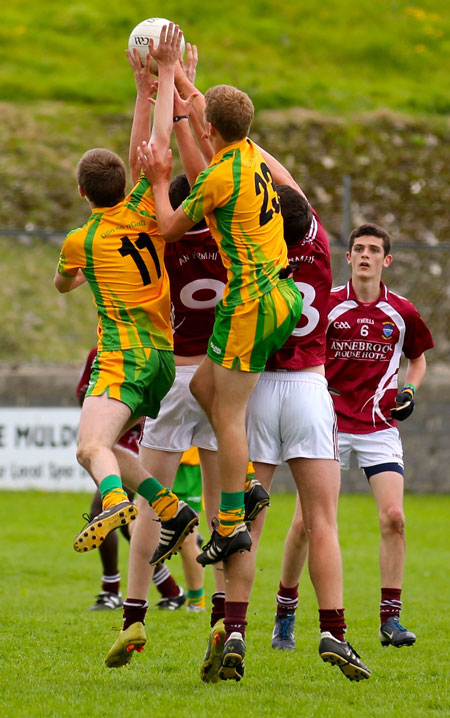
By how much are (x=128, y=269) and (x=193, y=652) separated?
2410 millimetres

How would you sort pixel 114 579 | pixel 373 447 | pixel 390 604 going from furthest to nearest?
pixel 114 579, pixel 373 447, pixel 390 604

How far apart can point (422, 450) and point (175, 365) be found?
996 cm

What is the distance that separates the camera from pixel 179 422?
19.2 feet

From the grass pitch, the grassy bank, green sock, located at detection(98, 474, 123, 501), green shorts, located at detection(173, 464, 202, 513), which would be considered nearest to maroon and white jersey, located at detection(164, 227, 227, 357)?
green sock, located at detection(98, 474, 123, 501)

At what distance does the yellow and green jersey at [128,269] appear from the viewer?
18.0 ft

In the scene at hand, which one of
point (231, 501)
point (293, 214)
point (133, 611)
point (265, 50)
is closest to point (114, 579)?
point (133, 611)

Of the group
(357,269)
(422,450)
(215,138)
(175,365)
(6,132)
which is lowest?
(422,450)

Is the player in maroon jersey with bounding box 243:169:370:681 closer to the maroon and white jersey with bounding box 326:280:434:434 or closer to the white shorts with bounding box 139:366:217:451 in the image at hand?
the white shorts with bounding box 139:366:217:451

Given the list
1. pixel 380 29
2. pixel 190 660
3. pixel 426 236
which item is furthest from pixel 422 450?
pixel 380 29

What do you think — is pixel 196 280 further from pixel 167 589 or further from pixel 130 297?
pixel 167 589

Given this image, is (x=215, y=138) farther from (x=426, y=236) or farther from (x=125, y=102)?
(x=125, y=102)

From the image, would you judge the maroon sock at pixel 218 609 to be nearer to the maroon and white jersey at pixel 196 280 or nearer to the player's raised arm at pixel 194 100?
the maroon and white jersey at pixel 196 280

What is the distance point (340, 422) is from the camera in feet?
23.4

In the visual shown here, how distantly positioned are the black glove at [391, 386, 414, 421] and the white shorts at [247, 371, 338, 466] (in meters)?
1.07
